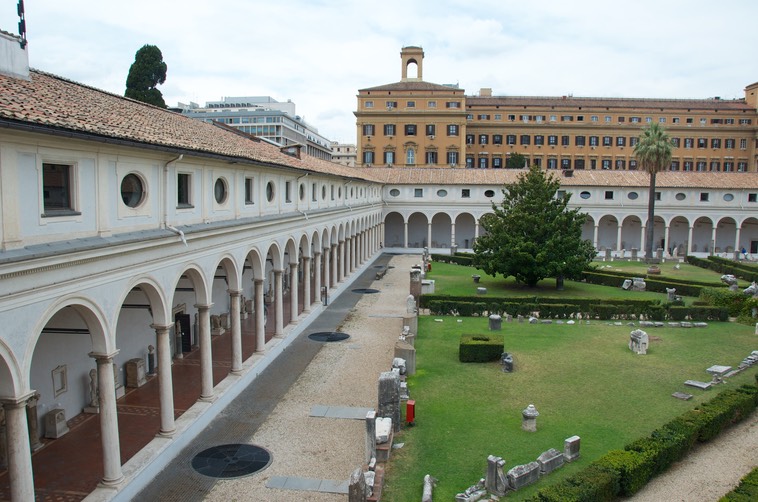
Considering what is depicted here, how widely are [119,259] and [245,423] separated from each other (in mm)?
6993

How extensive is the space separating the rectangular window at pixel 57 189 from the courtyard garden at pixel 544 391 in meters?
9.24

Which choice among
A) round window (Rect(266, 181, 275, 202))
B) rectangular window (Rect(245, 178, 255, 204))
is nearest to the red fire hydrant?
rectangular window (Rect(245, 178, 255, 204))

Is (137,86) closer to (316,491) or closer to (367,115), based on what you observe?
(367,115)

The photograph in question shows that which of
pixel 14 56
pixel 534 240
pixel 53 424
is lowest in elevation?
pixel 53 424

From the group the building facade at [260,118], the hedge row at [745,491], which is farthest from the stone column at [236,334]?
the building facade at [260,118]

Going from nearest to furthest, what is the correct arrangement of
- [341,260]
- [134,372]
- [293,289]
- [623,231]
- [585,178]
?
[134,372], [293,289], [341,260], [585,178], [623,231]

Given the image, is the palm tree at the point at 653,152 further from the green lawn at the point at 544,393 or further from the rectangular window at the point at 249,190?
the rectangular window at the point at 249,190

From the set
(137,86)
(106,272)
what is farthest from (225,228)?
(137,86)

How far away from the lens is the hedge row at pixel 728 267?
42062mm

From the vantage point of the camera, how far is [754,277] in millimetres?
40906

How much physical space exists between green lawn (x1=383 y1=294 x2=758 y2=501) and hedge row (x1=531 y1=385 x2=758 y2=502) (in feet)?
3.39

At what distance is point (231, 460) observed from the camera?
15.4m

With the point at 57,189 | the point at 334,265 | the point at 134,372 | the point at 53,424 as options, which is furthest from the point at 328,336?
the point at 57,189

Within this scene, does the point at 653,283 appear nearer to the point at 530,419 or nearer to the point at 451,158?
the point at 530,419
